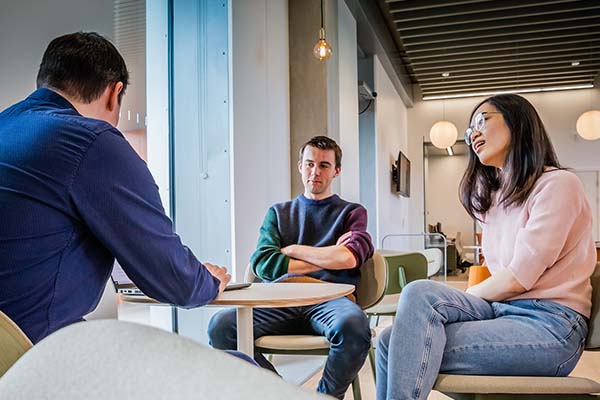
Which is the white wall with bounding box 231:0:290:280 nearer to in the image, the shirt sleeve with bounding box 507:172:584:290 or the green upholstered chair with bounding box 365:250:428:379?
the green upholstered chair with bounding box 365:250:428:379

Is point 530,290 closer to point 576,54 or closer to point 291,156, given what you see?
point 291,156

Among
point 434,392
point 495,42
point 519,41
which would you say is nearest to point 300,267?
point 434,392

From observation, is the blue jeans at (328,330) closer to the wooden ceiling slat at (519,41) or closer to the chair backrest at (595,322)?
the chair backrest at (595,322)

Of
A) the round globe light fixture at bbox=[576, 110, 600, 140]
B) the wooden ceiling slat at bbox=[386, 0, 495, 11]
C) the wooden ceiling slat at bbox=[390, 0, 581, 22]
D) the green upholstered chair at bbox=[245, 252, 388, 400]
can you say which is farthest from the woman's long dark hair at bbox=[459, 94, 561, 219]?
the round globe light fixture at bbox=[576, 110, 600, 140]

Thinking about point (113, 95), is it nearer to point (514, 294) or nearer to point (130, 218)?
point (130, 218)

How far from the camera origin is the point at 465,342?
1.32 m

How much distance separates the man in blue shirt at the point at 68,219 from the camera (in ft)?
3.27

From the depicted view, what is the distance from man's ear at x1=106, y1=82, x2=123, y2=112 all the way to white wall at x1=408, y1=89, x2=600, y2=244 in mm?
9550

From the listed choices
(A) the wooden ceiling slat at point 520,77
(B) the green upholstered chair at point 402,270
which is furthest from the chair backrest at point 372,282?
(A) the wooden ceiling slat at point 520,77

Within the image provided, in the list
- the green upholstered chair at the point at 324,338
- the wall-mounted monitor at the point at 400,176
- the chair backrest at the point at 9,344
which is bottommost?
the green upholstered chair at the point at 324,338

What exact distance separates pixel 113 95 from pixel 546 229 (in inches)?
44.7

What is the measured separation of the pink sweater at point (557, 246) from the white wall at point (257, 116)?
80.6 inches

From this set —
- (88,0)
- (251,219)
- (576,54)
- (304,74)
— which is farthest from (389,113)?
(88,0)

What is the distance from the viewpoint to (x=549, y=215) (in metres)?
1.38
